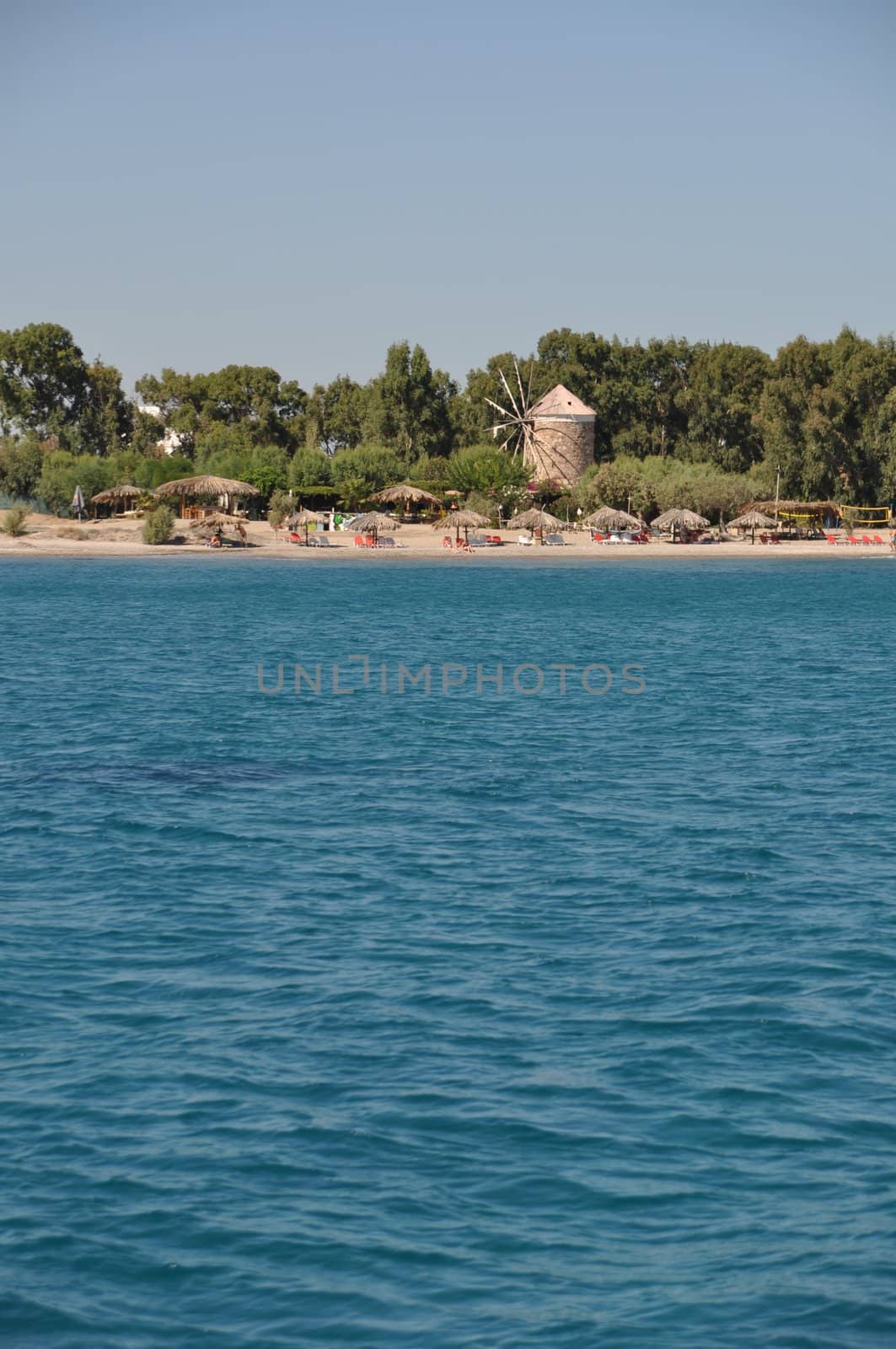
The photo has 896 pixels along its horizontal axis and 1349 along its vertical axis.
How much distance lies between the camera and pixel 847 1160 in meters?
12.2

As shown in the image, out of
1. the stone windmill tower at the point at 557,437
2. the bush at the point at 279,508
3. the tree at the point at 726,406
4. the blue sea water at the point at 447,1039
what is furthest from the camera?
the tree at the point at 726,406

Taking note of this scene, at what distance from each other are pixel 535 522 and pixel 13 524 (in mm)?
33935

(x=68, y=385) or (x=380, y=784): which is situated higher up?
(x=68, y=385)

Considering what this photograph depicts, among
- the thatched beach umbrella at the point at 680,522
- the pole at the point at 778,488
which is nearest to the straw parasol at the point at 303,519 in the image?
the thatched beach umbrella at the point at 680,522

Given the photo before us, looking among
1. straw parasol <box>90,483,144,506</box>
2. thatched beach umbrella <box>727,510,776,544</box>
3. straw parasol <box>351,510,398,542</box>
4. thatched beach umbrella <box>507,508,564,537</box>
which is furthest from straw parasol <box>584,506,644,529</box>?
straw parasol <box>90,483,144,506</box>

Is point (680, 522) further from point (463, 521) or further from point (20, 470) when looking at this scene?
point (20, 470)

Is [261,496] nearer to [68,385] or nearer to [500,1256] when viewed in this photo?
[68,385]

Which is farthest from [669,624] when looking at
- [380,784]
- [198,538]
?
[198,538]

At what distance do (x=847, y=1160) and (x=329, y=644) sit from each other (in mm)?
43155

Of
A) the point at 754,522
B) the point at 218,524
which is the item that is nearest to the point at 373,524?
the point at 218,524

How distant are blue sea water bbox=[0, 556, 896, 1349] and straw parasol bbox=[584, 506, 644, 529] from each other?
230 ft

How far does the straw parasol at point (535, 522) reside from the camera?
334 ft

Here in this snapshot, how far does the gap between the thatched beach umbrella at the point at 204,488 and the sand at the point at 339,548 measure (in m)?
2.38

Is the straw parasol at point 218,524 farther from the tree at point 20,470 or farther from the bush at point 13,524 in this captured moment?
the tree at point 20,470
